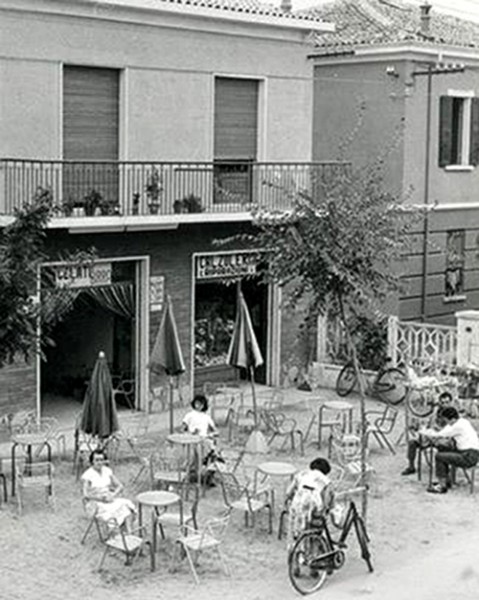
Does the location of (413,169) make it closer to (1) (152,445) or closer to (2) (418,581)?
(1) (152,445)

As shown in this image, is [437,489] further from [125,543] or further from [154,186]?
[154,186]

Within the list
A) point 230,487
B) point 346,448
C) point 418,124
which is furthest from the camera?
point 418,124

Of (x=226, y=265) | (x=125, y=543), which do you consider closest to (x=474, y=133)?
(x=226, y=265)

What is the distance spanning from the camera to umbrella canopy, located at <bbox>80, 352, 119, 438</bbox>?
61.7 feet

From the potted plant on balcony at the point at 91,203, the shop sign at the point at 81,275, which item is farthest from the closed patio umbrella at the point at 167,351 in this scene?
the potted plant on balcony at the point at 91,203

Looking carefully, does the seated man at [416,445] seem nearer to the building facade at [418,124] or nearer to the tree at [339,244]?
the tree at [339,244]

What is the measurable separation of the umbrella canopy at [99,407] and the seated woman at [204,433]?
128 centimetres

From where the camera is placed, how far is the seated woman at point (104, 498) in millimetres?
15914

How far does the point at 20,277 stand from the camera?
56.6 ft

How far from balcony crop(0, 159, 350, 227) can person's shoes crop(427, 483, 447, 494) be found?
518 cm

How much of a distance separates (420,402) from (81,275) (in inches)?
274

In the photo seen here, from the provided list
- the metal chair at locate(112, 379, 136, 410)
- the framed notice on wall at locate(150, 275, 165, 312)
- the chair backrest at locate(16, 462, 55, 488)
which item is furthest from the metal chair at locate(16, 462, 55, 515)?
the framed notice on wall at locate(150, 275, 165, 312)

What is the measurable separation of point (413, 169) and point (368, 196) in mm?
13679

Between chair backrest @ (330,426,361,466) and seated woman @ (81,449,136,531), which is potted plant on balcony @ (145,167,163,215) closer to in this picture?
chair backrest @ (330,426,361,466)
